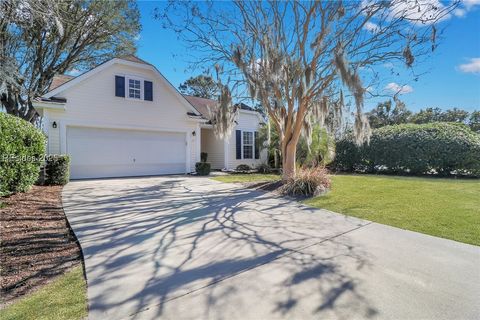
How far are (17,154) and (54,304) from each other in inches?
227

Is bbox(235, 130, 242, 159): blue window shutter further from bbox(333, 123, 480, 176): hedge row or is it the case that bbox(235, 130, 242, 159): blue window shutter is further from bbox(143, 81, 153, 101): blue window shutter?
bbox(333, 123, 480, 176): hedge row

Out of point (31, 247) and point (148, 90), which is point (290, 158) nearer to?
point (31, 247)

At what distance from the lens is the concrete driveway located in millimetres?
2338

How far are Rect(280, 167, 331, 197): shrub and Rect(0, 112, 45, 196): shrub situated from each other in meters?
7.04

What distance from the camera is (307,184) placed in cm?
766

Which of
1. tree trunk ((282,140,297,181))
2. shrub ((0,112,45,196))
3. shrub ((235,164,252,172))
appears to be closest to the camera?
shrub ((0,112,45,196))

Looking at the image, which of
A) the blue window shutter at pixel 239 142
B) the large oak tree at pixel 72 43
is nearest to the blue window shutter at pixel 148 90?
the large oak tree at pixel 72 43

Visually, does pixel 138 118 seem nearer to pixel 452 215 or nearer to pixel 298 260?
pixel 298 260

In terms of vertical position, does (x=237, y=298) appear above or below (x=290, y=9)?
below

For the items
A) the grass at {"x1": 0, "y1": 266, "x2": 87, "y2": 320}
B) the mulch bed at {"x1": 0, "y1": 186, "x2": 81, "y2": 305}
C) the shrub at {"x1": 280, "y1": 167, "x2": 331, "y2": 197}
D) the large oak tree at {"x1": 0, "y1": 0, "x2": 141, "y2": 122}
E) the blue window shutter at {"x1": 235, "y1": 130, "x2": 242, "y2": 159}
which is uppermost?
the large oak tree at {"x1": 0, "y1": 0, "x2": 141, "y2": 122}

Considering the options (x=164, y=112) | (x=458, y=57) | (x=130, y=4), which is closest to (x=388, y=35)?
(x=458, y=57)

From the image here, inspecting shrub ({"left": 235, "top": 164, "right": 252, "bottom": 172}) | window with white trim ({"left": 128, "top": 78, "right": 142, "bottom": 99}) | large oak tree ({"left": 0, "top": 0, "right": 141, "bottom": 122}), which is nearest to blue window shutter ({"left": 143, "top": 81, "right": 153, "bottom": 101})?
window with white trim ({"left": 128, "top": 78, "right": 142, "bottom": 99})

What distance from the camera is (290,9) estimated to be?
28.9ft

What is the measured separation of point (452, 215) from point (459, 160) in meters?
8.54
